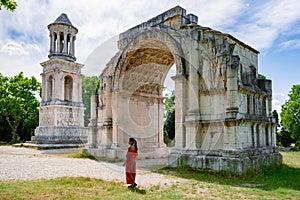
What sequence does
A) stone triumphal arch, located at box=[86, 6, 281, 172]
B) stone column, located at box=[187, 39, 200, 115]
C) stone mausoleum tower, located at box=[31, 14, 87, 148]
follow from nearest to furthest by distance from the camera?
stone triumphal arch, located at box=[86, 6, 281, 172] < stone column, located at box=[187, 39, 200, 115] < stone mausoleum tower, located at box=[31, 14, 87, 148]

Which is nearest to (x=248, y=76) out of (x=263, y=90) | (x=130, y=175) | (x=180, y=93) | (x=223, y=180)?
(x=263, y=90)

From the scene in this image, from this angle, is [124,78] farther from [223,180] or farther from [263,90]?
[223,180]

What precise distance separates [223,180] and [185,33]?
18.0ft

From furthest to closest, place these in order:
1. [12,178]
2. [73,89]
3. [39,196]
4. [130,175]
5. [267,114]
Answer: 1. [73,89]
2. [267,114]
3. [12,178]
4. [130,175]
5. [39,196]

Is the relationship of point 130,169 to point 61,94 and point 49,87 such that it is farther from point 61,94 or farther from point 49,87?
point 49,87

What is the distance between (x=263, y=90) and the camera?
10992 mm

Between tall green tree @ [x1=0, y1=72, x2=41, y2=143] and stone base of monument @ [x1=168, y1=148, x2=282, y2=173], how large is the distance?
23274mm

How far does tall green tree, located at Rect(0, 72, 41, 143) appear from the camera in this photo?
28156 mm

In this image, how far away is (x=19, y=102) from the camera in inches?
1126

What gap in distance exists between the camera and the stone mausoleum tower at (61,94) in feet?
74.8

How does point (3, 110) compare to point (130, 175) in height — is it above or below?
above

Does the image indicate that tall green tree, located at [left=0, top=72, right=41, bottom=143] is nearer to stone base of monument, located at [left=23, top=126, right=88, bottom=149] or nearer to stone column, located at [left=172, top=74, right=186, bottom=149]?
stone base of monument, located at [left=23, top=126, right=88, bottom=149]

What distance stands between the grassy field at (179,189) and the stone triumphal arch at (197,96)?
2.54 ft

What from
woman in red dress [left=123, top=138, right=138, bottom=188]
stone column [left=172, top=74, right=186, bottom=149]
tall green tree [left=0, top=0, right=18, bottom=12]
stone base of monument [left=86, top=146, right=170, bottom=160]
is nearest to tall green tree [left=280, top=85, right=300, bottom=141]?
stone base of monument [left=86, top=146, right=170, bottom=160]
